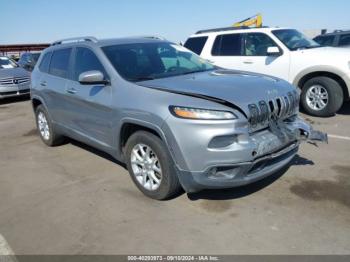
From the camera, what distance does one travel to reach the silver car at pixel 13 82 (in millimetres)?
11703

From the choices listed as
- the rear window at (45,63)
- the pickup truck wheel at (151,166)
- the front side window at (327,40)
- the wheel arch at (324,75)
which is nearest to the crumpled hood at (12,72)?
the rear window at (45,63)

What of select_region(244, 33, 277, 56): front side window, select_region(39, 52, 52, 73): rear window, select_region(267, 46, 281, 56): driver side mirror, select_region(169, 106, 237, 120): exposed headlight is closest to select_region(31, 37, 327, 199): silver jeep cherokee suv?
select_region(169, 106, 237, 120): exposed headlight

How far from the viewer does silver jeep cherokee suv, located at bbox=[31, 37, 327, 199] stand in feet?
11.1

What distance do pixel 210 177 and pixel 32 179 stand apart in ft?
9.00

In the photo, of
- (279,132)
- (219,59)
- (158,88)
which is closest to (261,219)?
(279,132)

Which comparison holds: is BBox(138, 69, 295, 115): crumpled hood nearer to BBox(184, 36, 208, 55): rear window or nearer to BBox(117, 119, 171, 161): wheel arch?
BBox(117, 119, 171, 161): wheel arch

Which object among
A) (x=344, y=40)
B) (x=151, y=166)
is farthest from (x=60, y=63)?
(x=344, y=40)

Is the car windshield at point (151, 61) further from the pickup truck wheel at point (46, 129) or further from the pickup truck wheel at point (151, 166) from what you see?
the pickup truck wheel at point (46, 129)

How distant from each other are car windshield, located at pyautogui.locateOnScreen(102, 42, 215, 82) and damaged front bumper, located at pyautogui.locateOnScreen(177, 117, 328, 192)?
4.62ft

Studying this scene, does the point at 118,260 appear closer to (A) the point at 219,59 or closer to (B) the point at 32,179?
(B) the point at 32,179

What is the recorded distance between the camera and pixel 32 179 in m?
4.99

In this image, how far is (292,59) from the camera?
7.71 m

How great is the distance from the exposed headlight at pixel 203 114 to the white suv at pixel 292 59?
471 centimetres

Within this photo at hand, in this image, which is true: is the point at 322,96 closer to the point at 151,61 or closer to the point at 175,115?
the point at 151,61
